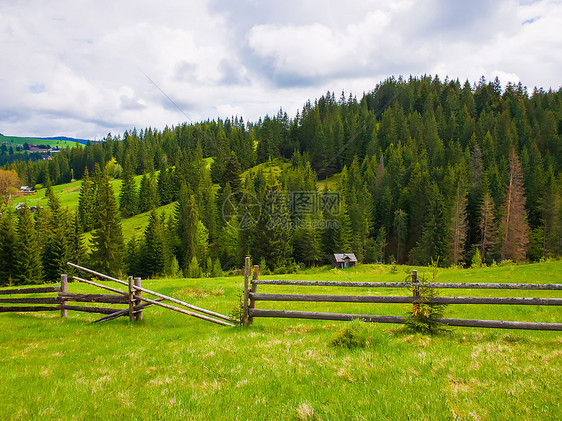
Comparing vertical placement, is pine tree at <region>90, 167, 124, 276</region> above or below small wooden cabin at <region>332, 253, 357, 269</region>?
above

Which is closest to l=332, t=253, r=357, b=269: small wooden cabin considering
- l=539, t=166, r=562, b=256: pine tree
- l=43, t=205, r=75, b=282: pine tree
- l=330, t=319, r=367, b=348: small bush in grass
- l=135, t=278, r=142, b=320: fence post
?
l=539, t=166, r=562, b=256: pine tree

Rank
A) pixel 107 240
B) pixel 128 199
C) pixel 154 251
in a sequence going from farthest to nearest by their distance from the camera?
pixel 128 199, pixel 154 251, pixel 107 240

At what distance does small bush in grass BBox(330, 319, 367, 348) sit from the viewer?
9102mm

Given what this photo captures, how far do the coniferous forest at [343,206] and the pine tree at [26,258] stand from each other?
0.62 ft

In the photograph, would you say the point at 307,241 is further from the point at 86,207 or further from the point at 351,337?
the point at 86,207

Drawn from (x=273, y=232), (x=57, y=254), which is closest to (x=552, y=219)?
(x=273, y=232)

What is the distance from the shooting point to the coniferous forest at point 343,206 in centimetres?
6431

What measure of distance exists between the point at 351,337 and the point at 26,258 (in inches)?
2712

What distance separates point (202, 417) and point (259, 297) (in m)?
6.51

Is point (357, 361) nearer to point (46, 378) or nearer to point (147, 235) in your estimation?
point (46, 378)

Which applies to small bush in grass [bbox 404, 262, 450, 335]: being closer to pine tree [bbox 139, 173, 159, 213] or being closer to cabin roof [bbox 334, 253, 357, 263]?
cabin roof [bbox 334, 253, 357, 263]

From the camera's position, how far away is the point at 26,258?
57.6m

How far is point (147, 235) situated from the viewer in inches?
3145

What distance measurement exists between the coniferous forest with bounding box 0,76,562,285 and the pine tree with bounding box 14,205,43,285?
0.19 metres
